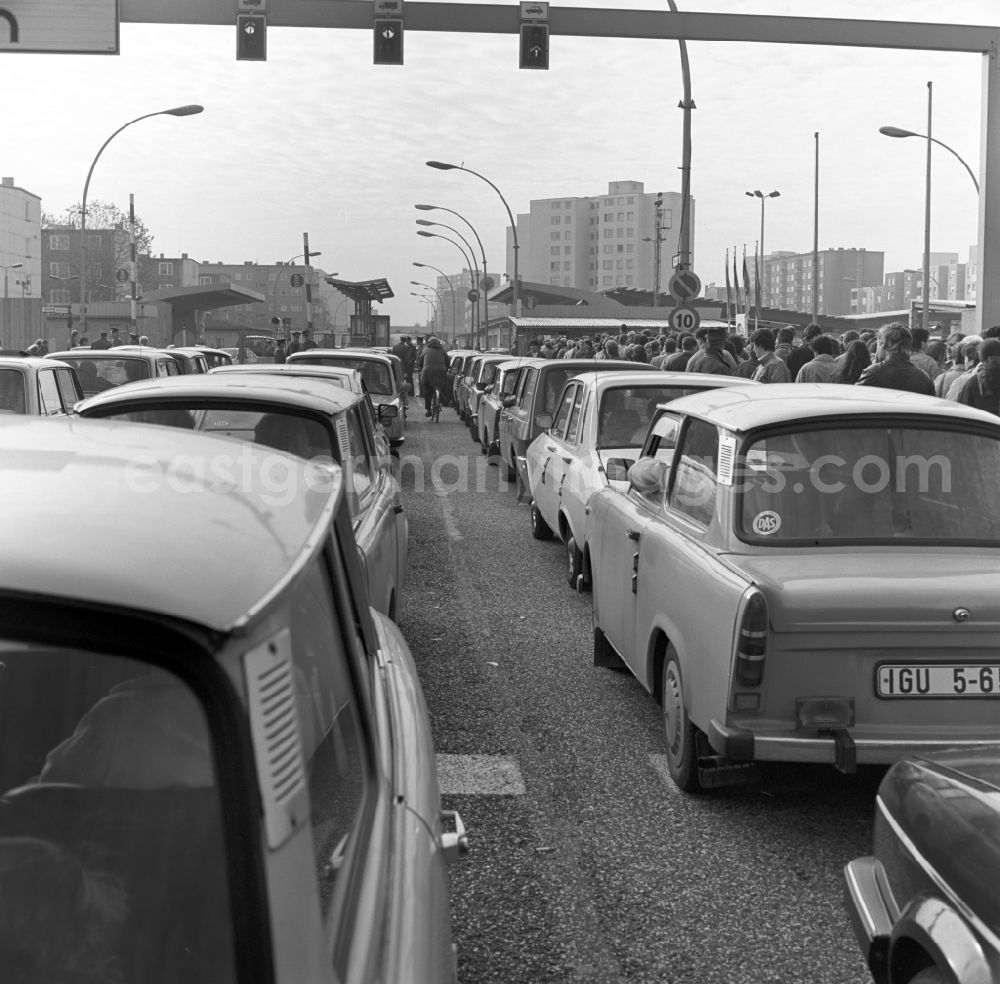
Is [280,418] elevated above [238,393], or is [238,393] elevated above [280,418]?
[238,393]

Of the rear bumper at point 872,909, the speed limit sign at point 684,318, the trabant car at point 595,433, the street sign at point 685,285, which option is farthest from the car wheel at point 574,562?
the speed limit sign at point 684,318

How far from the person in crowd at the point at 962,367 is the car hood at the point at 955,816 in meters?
8.45

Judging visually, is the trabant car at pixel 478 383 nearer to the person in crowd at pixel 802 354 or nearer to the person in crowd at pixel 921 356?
the person in crowd at pixel 802 354

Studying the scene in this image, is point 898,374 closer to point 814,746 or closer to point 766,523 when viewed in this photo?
point 766,523

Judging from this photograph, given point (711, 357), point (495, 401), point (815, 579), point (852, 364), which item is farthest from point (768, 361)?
point (815, 579)

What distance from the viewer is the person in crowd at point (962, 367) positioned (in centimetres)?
1151

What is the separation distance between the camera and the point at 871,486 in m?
5.13

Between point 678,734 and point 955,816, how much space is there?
2536 mm

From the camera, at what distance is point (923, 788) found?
117 inches

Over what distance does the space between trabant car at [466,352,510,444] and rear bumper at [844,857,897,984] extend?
63.4 feet

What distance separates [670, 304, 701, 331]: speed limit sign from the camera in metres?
21.7

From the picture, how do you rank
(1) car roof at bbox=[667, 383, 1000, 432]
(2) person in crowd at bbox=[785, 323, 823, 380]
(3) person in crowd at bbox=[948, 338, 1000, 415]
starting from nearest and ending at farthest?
(1) car roof at bbox=[667, 383, 1000, 432]
(3) person in crowd at bbox=[948, 338, 1000, 415]
(2) person in crowd at bbox=[785, 323, 823, 380]

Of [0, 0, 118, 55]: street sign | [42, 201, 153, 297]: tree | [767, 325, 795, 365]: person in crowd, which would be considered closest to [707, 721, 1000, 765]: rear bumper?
[767, 325, 795, 365]: person in crowd

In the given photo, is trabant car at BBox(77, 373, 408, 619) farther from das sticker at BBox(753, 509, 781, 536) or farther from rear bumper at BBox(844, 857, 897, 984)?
rear bumper at BBox(844, 857, 897, 984)
